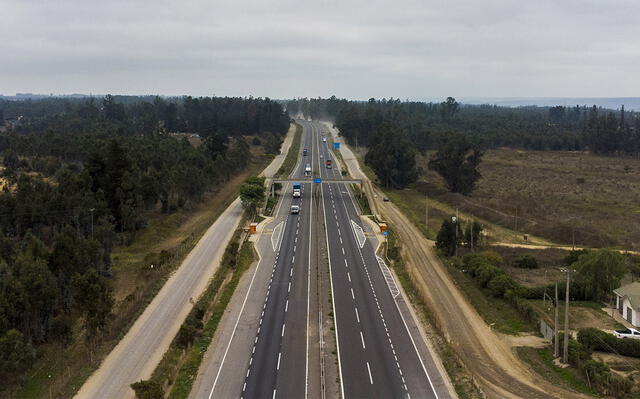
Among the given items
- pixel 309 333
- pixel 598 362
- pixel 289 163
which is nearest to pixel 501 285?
pixel 598 362

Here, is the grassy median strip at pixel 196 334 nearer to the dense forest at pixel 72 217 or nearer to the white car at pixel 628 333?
the dense forest at pixel 72 217

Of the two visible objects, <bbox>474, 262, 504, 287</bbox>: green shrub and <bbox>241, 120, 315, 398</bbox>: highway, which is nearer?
<bbox>241, 120, 315, 398</bbox>: highway

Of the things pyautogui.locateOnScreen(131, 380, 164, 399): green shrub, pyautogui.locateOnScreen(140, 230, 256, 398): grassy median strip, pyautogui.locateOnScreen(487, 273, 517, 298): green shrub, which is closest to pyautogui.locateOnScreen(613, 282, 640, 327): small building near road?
pyautogui.locateOnScreen(487, 273, 517, 298): green shrub

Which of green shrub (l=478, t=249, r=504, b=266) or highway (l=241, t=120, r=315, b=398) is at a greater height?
green shrub (l=478, t=249, r=504, b=266)

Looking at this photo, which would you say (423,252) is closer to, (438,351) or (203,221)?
(438,351)

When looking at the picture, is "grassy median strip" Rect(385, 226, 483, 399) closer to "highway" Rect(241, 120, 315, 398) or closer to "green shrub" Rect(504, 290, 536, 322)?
"green shrub" Rect(504, 290, 536, 322)

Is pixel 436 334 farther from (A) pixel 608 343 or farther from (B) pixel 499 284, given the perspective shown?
(B) pixel 499 284
